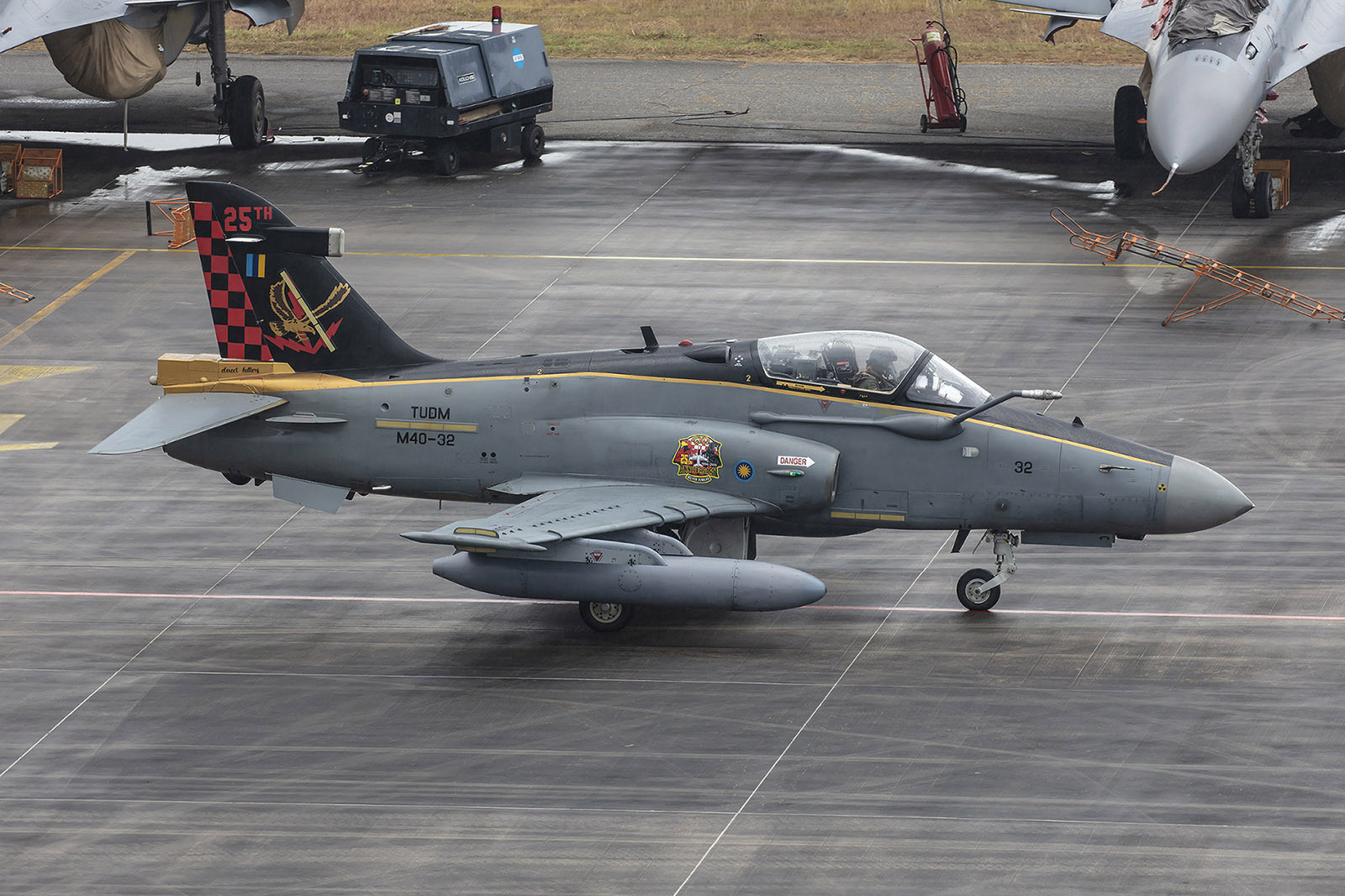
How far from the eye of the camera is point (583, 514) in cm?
1981

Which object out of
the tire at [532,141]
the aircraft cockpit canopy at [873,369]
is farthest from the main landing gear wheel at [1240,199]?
the aircraft cockpit canopy at [873,369]

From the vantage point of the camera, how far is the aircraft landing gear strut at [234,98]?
43.9 m

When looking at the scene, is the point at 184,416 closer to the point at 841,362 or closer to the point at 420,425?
the point at 420,425

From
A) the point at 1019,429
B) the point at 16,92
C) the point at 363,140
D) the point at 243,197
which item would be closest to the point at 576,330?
the point at 243,197

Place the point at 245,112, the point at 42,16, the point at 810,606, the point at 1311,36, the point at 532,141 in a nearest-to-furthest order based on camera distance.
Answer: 1. the point at 810,606
2. the point at 1311,36
3. the point at 42,16
4. the point at 532,141
5. the point at 245,112

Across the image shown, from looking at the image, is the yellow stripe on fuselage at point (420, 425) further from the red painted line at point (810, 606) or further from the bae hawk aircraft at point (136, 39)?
the bae hawk aircraft at point (136, 39)

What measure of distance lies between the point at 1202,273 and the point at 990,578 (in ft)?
49.6

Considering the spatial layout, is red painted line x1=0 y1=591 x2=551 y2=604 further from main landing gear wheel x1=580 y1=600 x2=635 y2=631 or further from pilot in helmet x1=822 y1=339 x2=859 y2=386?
pilot in helmet x1=822 y1=339 x2=859 y2=386

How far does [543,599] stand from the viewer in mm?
20031

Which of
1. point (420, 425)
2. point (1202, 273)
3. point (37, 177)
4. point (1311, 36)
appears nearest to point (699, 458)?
point (420, 425)

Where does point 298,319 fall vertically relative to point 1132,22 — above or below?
below

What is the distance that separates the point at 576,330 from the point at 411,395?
10492mm

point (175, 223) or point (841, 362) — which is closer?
point (841, 362)

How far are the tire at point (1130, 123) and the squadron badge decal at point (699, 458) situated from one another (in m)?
24.5
